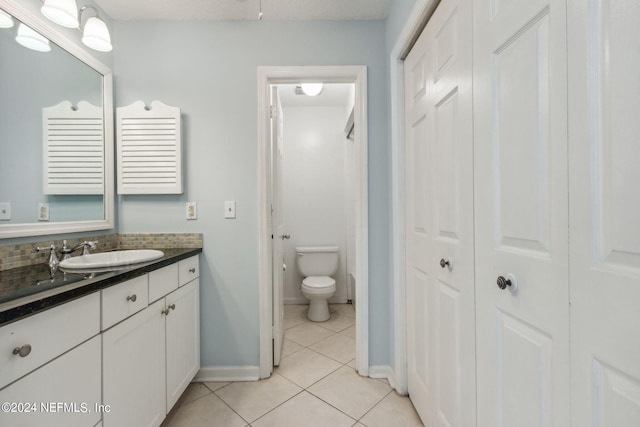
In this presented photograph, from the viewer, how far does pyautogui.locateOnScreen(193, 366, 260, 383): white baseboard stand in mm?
1742

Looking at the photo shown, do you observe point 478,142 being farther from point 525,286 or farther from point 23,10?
point 23,10

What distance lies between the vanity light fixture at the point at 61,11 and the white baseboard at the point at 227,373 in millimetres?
2064

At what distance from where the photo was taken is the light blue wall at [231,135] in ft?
5.81

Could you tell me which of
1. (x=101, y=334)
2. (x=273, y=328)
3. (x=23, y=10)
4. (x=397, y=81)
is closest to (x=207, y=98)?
(x=23, y=10)

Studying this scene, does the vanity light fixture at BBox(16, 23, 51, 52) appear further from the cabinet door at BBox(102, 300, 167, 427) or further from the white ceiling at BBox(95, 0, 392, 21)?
the cabinet door at BBox(102, 300, 167, 427)

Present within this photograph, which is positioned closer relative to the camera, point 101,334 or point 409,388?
point 101,334

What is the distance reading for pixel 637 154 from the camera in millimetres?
446

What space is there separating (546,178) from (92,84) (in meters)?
2.26

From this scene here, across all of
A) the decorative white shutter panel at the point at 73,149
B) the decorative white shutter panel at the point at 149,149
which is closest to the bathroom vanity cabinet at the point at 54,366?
the decorative white shutter panel at the point at 73,149

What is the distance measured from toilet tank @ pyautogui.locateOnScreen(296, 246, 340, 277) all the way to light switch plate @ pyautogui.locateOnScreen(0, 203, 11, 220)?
225cm

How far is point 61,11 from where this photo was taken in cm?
123

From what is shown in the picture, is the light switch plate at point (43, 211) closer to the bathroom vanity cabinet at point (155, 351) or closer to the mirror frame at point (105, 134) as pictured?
the mirror frame at point (105, 134)

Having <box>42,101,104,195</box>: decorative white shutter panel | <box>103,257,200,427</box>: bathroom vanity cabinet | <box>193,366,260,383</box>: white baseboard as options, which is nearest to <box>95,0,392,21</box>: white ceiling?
<box>42,101,104,195</box>: decorative white shutter panel

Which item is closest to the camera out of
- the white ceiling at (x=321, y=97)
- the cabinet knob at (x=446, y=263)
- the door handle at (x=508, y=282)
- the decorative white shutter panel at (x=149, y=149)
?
the door handle at (x=508, y=282)
